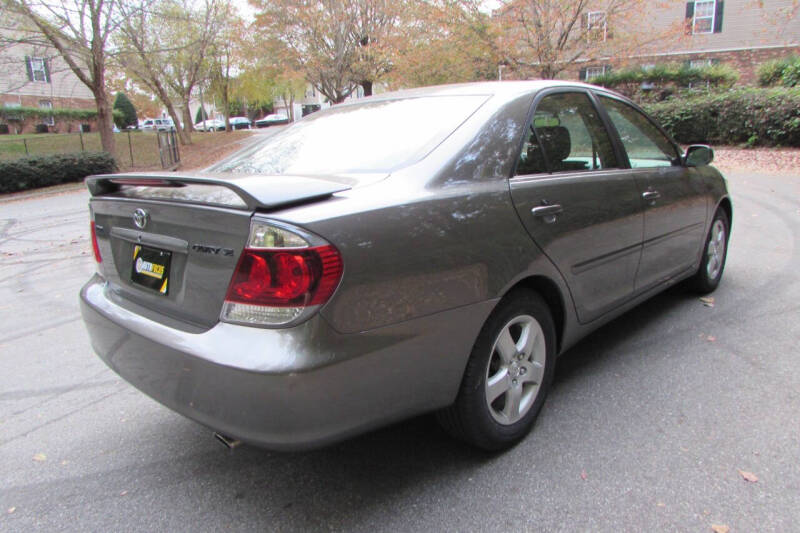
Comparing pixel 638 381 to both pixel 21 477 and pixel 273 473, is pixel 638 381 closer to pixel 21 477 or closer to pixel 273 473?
pixel 273 473

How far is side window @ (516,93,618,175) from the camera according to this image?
8.81 feet

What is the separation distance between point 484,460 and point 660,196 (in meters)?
2.09

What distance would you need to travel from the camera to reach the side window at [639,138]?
343cm

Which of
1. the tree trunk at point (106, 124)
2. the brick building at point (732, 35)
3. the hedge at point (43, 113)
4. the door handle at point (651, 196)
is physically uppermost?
→ the brick building at point (732, 35)

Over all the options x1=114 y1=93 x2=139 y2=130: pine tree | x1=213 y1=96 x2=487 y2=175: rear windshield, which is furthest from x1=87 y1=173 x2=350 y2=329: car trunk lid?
x1=114 y1=93 x2=139 y2=130: pine tree

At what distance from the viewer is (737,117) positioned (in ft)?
52.2

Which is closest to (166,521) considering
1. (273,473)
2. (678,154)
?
(273,473)

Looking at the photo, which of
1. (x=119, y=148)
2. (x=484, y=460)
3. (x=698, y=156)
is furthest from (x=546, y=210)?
(x=119, y=148)

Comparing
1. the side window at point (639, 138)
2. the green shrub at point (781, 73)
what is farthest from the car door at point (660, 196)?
the green shrub at point (781, 73)

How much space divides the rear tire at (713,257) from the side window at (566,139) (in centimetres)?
166

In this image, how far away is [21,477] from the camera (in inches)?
98.5

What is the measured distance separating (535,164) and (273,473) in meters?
1.87

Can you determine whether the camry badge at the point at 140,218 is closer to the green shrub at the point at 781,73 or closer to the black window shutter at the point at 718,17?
the green shrub at the point at 781,73

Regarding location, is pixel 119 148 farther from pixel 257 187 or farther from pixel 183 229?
pixel 257 187
